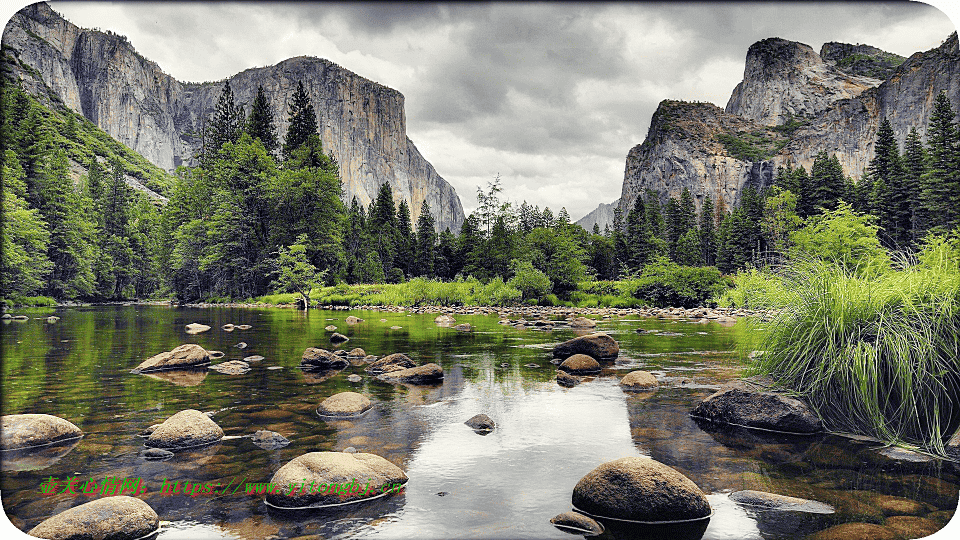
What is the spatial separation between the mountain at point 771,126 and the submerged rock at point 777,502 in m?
140

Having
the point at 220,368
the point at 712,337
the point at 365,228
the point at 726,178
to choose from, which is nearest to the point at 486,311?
the point at 712,337

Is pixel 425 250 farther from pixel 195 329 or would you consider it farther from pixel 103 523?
pixel 103 523

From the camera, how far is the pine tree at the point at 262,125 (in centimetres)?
5332

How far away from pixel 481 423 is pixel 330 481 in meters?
2.51

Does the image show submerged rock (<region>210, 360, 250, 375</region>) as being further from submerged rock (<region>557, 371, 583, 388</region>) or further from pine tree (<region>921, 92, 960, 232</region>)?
pine tree (<region>921, 92, 960, 232</region>)

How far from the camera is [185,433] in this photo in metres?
5.19

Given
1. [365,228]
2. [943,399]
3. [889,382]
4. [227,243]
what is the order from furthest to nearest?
[365,228], [227,243], [889,382], [943,399]

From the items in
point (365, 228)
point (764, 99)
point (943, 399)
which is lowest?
point (943, 399)

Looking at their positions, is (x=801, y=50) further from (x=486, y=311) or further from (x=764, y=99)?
(x=486, y=311)

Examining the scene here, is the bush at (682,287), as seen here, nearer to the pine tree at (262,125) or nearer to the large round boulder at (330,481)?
the large round boulder at (330,481)

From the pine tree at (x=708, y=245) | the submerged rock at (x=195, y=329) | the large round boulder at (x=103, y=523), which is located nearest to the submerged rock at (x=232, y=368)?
the large round boulder at (x=103, y=523)

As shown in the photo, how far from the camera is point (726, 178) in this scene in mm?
142250

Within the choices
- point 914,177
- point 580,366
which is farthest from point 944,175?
point 580,366

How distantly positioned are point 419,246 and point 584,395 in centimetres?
7010
